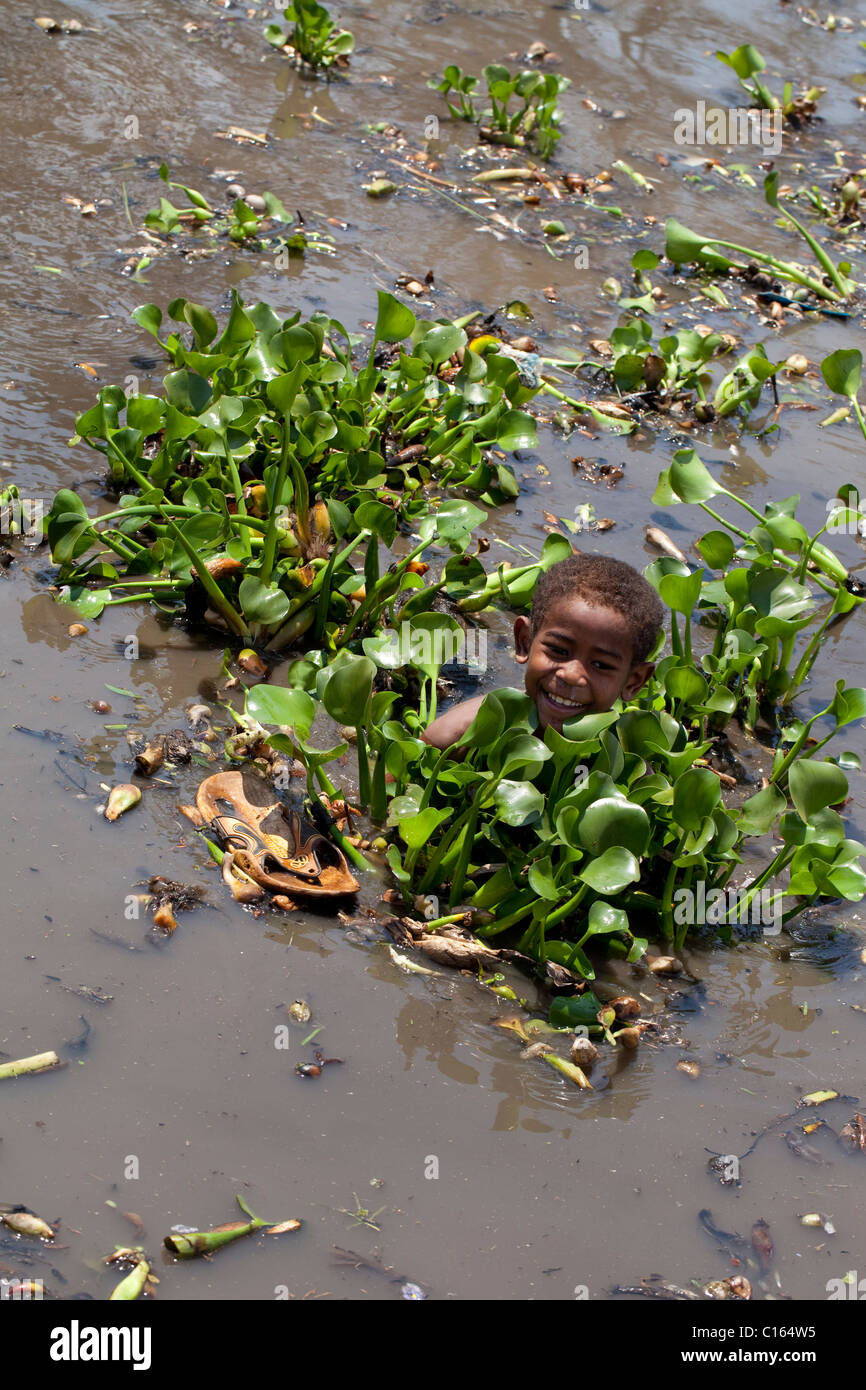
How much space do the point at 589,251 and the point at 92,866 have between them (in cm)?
527

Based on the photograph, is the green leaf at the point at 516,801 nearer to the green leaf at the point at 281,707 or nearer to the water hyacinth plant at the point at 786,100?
the green leaf at the point at 281,707

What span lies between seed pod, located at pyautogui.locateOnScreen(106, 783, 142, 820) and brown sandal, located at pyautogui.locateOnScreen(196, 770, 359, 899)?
0.56 feet

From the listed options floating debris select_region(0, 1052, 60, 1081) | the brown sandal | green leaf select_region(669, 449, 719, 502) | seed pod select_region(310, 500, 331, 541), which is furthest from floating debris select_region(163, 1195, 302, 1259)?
green leaf select_region(669, 449, 719, 502)

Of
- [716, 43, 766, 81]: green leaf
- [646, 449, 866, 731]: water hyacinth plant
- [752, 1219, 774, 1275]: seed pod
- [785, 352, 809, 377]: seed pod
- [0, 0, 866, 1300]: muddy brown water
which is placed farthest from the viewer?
[716, 43, 766, 81]: green leaf

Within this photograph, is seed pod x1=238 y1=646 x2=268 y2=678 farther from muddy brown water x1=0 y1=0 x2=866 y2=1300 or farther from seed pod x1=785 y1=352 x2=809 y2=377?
seed pod x1=785 y1=352 x2=809 y2=377

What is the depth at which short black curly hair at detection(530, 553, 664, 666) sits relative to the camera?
3475 millimetres

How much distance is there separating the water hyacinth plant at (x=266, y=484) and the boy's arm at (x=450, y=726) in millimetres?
486

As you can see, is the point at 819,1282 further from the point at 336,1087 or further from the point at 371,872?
the point at 371,872

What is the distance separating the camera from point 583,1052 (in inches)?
117

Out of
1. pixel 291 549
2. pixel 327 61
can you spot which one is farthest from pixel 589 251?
pixel 291 549

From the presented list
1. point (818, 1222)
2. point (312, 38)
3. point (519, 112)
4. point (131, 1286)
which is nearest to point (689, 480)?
point (818, 1222)

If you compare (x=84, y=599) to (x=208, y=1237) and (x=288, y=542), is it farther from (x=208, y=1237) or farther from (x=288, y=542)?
(x=208, y=1237)

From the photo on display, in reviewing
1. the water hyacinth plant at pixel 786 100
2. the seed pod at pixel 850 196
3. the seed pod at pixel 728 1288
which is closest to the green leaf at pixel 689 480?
the seed pod at pixel 728 1288

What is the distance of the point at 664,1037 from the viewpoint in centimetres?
312
